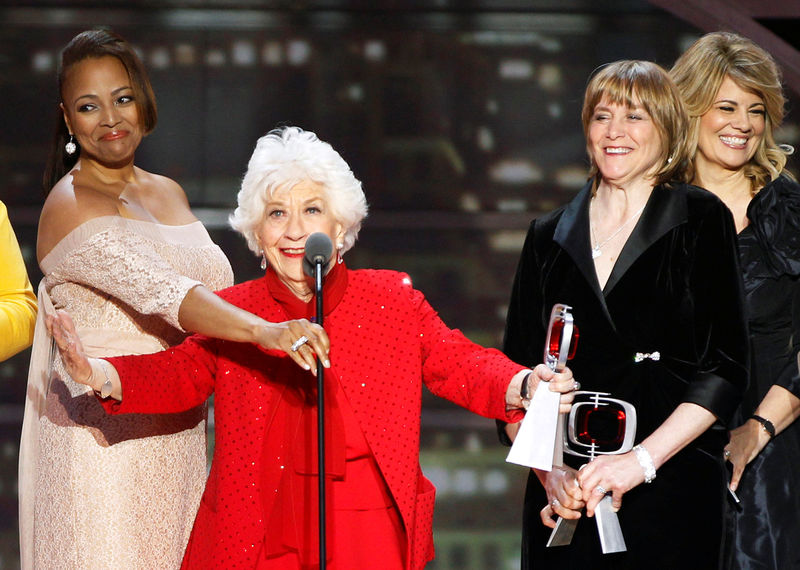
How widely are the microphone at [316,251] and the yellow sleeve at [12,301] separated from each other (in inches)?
39.0

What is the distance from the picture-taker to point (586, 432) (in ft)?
8.34

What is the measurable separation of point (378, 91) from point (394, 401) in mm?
4834

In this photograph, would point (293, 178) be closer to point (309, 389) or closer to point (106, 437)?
point (309, 389)

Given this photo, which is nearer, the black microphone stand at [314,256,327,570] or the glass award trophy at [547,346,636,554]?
the black microphone stand at [314,256,327,570]

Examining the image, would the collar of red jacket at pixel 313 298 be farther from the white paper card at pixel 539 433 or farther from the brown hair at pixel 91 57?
the brown hair at pixel 91 57

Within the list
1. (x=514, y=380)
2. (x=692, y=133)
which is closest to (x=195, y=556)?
(x=514, y=380)

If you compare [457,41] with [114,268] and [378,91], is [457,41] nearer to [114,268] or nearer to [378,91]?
[378,91]

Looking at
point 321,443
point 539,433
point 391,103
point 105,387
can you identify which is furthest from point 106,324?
point 391,103

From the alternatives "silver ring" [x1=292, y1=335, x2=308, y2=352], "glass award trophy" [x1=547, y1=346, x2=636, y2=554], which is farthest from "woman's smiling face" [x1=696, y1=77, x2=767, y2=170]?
"silver ring" [x1=292, y1=335, x2=308, y2=352]

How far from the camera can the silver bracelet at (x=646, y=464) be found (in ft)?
→ 8.11

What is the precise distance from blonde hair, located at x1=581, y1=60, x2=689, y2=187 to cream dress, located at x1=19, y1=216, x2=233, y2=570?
1.12 metres

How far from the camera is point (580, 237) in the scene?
2707 mm

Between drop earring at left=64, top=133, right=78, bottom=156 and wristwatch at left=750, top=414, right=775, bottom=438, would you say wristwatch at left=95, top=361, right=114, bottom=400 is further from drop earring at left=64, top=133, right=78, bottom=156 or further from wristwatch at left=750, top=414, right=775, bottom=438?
wristwatch at left=750, top=414, right=775, bottom=438

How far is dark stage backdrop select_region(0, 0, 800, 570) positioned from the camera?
711cm
